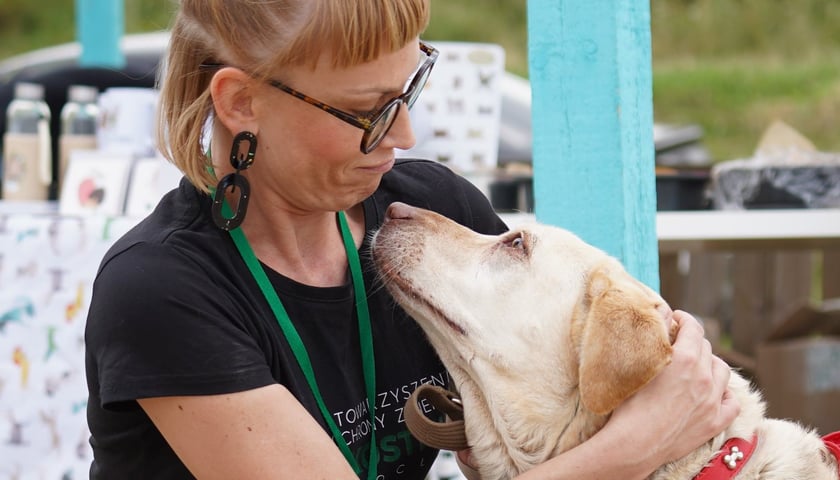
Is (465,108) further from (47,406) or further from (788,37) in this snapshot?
(788,37)

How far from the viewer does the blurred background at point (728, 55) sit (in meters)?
12.4

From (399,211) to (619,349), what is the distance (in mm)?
608

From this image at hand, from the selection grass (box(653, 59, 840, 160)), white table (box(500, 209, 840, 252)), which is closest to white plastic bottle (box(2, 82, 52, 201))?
white table (box(500, 209, 840, 252))

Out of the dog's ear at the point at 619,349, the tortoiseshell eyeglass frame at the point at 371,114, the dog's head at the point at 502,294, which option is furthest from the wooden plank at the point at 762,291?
the tortoiseshell eyeglass frame at the point at 371,114

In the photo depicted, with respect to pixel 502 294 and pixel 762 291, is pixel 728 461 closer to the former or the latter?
pixel 502 294

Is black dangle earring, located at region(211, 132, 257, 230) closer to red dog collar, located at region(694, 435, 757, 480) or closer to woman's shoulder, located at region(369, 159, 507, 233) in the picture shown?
woman's shoulder, located at region(369, 159, 507, 233)

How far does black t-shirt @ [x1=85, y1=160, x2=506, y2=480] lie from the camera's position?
5.54ft

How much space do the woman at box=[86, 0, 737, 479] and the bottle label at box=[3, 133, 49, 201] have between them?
80.2 inches

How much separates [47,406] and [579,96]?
6.47 ft

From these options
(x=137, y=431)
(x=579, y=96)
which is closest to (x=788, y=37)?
(x=579, y=96)

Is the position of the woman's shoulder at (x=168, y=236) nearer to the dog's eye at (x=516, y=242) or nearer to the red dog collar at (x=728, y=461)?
the dog's eye at (x=516, y=242)

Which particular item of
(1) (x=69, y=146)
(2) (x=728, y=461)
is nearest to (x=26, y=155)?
(1) (x=69, y=146)

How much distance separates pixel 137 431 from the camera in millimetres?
1816

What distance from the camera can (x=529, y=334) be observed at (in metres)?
2.10
